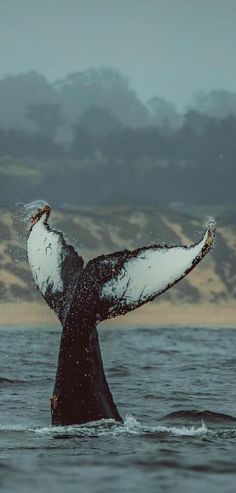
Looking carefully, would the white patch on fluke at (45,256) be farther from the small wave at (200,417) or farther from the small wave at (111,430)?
the small wave at (200,417)

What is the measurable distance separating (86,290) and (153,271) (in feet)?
2.65

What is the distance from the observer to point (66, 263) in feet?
33.2

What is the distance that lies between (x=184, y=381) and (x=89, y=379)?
12.2m

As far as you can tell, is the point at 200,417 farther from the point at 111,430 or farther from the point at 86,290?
the point at 86,290

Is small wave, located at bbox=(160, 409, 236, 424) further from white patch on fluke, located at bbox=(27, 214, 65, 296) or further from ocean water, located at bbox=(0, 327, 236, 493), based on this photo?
white patch on fluke, located at bbox=(27, 214, 65, 296)

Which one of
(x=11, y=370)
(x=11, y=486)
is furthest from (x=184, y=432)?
(x=11, y=370)

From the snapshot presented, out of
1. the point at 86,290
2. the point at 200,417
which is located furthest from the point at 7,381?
the point at 86,290

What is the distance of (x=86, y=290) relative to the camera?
974cm

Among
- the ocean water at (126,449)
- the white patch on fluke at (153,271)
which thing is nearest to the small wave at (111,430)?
the ocean water at (126,449)

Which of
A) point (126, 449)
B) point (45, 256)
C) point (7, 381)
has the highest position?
point (7, 381)

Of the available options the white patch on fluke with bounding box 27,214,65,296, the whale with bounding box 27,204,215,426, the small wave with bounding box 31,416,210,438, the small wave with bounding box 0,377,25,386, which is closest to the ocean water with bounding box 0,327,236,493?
the small wave with bounding box 31,416,210,438

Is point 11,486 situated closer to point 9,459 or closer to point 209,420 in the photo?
point 9,459

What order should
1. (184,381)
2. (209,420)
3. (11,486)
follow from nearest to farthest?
(11,486)
(209,420)
(184,381)

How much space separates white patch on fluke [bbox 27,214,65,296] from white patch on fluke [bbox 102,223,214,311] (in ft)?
2.87
